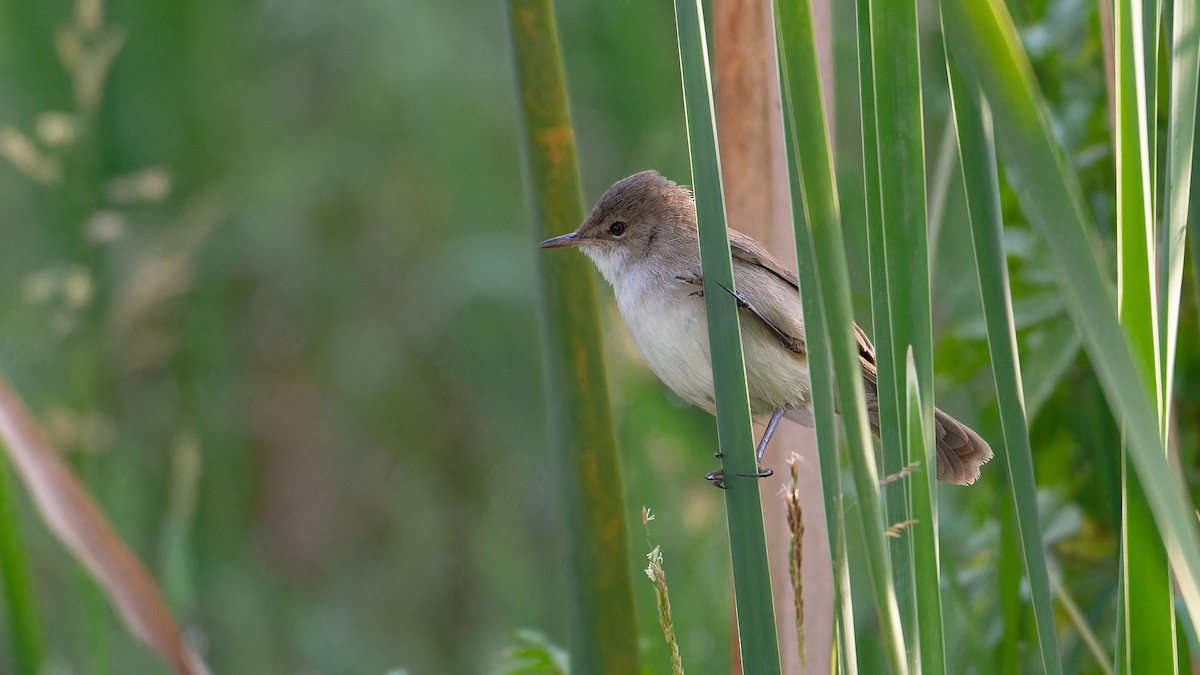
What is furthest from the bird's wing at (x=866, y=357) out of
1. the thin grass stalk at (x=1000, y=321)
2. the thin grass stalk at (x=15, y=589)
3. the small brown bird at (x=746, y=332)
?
the thin grass stalk at (x=15, y=589)

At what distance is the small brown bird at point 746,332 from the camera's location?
1815 millimetres

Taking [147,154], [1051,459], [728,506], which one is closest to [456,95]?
[147,154]

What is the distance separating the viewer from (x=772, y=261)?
187 centimetres

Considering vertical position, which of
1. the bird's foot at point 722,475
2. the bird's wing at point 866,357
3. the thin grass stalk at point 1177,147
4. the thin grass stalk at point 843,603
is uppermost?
the thin grass stalk at point 1177,147

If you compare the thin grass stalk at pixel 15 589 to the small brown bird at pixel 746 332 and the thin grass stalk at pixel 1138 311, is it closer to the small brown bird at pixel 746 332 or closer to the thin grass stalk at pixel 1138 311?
the small brown bird at pixel 746 332

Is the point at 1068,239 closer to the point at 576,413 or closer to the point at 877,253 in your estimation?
the point at 877,253

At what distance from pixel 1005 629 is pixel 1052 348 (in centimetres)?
53

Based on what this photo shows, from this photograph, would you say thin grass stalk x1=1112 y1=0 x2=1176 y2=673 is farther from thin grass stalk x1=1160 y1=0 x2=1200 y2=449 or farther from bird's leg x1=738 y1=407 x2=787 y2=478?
bird's leg x1=738 y1=407 x2=787 y2=478

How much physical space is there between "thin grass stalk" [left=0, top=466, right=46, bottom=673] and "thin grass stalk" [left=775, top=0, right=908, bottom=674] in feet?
3.91

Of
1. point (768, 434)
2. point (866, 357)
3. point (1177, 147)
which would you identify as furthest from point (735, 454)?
point (866, 357)

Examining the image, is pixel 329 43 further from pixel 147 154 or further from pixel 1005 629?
pixel 1005 629

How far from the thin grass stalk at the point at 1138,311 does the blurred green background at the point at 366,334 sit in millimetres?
756

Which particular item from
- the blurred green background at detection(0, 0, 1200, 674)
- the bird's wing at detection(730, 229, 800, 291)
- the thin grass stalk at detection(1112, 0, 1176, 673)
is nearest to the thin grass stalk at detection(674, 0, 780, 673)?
the thin grass stalk at detection(1112, 0, 1176, 673)

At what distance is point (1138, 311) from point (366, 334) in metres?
3.61
